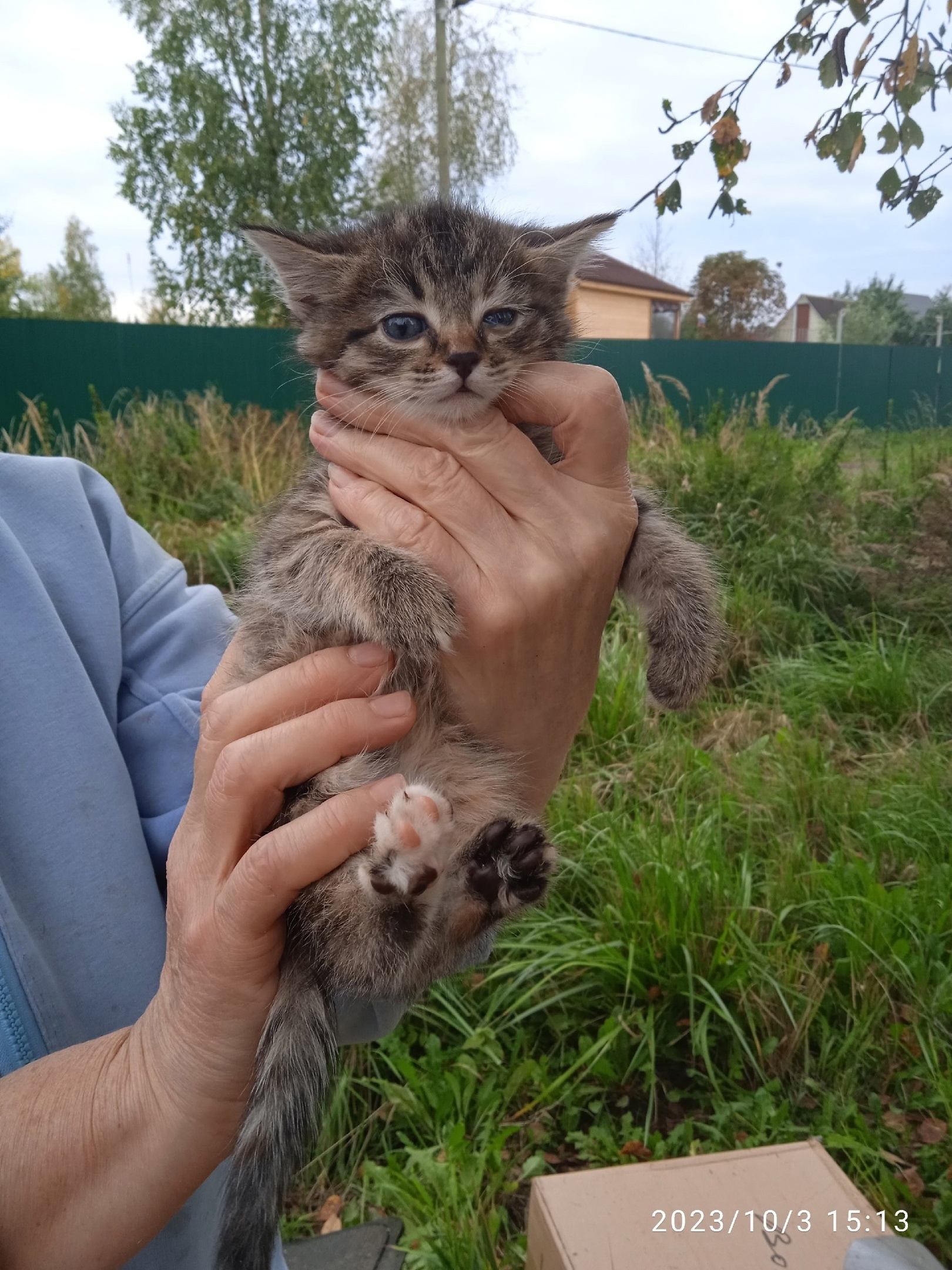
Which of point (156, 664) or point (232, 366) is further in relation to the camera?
point (232, 366)

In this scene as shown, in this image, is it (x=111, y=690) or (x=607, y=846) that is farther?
(x=607, y=846)

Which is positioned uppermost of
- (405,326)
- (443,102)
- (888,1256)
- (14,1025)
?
(443,102)

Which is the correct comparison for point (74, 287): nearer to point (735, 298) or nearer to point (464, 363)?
point (735, 298)

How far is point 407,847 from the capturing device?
5.70 feet

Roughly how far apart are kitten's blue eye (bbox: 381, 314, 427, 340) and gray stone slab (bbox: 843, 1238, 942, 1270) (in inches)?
95.6

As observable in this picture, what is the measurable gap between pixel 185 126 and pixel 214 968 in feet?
78.9

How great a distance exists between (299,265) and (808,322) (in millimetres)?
16253

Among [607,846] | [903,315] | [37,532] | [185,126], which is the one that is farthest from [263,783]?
[185,126]

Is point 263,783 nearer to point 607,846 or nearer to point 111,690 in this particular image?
point 111,690

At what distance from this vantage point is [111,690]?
2.11 metres

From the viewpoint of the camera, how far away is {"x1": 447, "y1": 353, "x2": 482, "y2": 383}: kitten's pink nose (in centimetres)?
217

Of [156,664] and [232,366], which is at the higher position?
[232,366]

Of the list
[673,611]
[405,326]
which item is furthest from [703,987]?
[405,326]

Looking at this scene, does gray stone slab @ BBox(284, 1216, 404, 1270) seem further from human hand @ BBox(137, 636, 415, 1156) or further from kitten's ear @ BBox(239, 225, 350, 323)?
kitten's ear @ BBox(239, 225, 350, 323)
